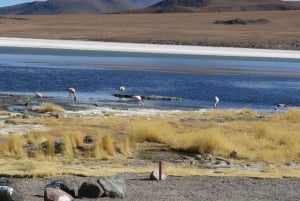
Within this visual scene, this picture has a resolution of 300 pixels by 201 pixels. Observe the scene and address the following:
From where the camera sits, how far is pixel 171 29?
108688 mm

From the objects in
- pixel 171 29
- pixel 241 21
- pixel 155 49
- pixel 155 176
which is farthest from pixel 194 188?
pixel 241 21

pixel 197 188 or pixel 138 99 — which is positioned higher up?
pixel 197 188

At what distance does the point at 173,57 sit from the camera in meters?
62.9

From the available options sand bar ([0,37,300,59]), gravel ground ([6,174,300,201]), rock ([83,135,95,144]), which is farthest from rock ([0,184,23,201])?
sand bar ([0,37,300,59])

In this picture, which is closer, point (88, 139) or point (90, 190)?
point (90, 190)

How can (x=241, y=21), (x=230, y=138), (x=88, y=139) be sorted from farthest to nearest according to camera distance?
(x=241, y=21), (x=230, y=138), (x=88, y=139)

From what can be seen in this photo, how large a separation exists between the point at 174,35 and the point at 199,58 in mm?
33508

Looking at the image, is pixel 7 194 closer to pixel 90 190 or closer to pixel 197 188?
pixel 90 190

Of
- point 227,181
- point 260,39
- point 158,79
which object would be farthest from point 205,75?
point 260,39

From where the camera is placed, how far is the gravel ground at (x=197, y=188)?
11.7 metres

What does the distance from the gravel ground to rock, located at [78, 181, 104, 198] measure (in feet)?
0.50

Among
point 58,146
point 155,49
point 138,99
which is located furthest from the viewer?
point 155,49

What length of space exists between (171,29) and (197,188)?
9694 cm

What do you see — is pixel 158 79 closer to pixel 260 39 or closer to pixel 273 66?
pixel 273 66
